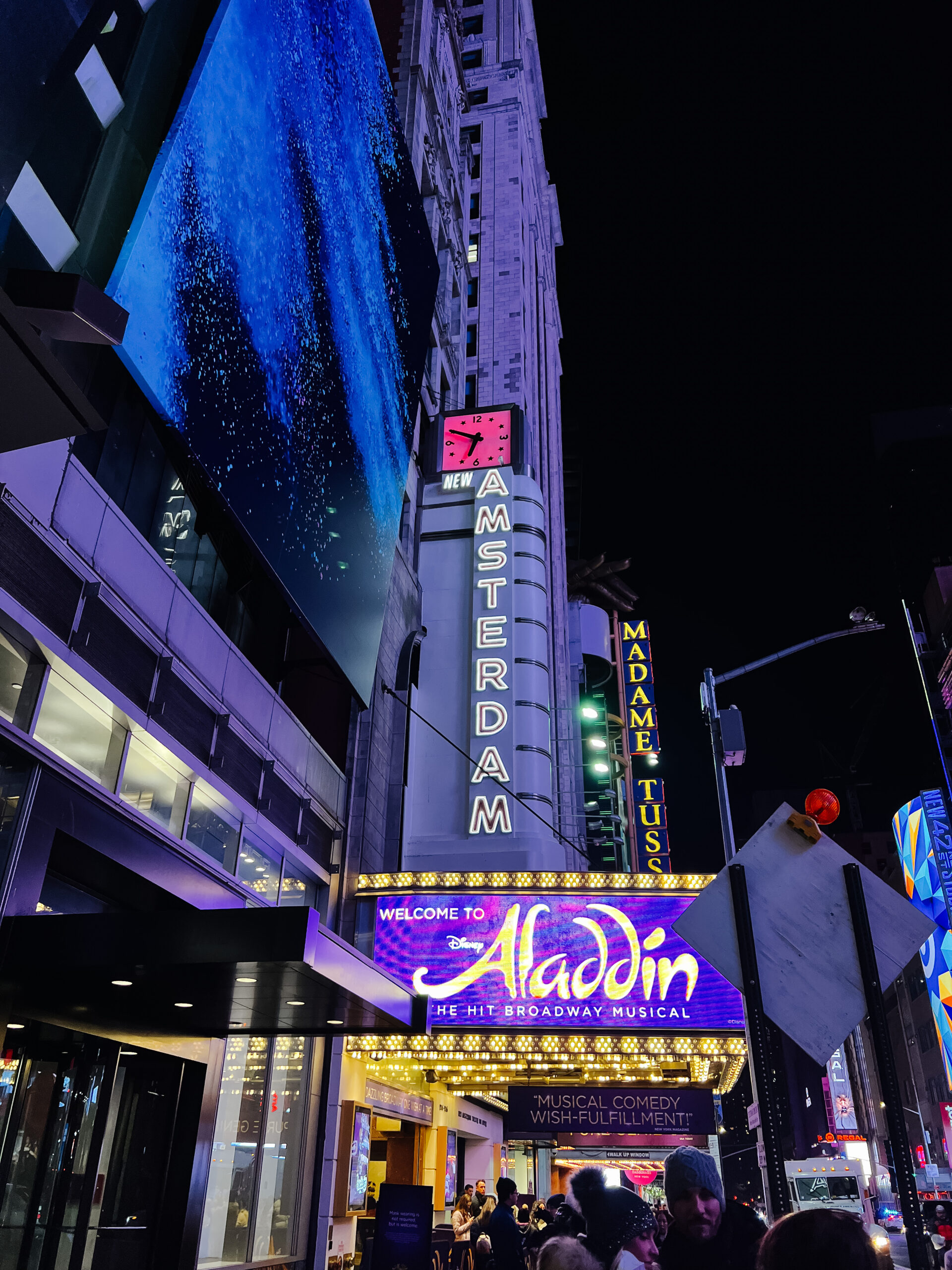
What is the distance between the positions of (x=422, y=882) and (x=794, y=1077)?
391 ft

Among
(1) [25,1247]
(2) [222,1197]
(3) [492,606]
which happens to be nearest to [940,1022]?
(3) [492,606]

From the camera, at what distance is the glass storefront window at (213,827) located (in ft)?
37.4

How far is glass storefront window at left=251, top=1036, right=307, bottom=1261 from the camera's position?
13.2 m

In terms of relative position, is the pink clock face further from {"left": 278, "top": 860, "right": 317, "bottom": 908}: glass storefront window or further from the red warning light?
the red warning light

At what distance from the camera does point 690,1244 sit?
4.45 m

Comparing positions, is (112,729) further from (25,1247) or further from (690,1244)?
(690,1244)

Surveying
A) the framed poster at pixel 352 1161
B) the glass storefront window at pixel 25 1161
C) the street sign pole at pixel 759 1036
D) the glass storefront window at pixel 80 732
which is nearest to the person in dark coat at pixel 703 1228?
the street sign pole at pixel 759 1036

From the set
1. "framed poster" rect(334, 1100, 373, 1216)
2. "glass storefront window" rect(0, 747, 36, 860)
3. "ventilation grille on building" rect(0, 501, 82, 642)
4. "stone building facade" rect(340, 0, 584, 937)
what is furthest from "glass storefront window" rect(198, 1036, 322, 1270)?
"ventilation grille on building" rect(0, 501, 82, 642)

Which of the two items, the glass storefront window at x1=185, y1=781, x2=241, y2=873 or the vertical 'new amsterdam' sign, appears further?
the vertical 'new amsterdam' sign

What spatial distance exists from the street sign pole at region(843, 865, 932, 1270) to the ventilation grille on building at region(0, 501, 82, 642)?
23.0ft

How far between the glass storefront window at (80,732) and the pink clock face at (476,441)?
58.6 feet

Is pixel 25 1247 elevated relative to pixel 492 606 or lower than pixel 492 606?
lower

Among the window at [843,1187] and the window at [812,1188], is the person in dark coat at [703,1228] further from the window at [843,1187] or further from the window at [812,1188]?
the window at [843,1187]

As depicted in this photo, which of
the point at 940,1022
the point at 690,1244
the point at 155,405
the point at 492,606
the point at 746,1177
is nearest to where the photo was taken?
the point at 690,1244
